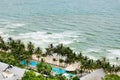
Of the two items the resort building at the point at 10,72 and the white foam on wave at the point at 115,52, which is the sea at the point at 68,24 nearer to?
the white foam on wave at the point at 115,52

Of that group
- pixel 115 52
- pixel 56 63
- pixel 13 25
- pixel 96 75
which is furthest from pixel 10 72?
pixel 13 25

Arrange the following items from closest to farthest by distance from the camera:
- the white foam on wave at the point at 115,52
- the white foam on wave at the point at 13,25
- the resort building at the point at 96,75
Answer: the resort building at the point at 96,75, the white foam on wave at the point at 115,52, the white foam on wave at the point at 13,25

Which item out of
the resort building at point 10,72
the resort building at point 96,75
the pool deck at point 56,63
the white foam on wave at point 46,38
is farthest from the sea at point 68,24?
the resort building at point 10,72

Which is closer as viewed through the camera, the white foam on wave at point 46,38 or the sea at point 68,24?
the sea at point 68,24

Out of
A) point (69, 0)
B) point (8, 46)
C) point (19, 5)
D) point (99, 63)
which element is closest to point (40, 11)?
point (19, 5)

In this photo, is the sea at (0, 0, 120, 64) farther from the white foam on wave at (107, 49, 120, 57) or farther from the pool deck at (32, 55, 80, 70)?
the pool deck at (32, 55, 80, 70)

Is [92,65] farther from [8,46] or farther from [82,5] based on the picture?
[82,5]

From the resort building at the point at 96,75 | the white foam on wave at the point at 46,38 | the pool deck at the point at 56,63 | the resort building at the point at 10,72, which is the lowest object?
the pool deck at the point at 56,63
